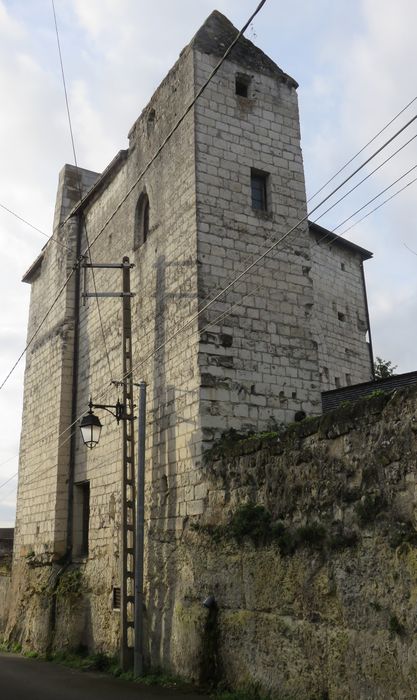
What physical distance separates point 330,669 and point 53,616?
7.44m

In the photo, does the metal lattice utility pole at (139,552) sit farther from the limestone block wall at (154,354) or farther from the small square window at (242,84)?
the small square window at (242,84)

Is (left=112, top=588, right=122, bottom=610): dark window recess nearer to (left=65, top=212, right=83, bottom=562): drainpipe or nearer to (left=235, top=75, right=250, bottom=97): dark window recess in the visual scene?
(left=65, top=212, right=83, bottom=562): drainpipe

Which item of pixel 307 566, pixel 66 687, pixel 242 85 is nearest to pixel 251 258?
pixel 242 85

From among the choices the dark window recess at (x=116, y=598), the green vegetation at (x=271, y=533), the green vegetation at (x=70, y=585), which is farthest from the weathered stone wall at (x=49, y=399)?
the green vegetation at (x=271, y=533)

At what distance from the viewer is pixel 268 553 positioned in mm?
6863

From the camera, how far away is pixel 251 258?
9.92 m

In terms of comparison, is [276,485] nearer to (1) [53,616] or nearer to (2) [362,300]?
(1) [53,616]

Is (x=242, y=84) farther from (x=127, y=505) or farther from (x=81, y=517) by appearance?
(x=81, y=517)

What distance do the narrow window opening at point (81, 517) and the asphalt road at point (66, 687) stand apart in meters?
2.48

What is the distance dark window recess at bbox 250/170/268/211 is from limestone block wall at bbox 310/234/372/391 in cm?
634

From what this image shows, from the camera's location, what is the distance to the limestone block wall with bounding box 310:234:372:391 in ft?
54.7

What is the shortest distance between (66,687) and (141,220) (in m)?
7.74

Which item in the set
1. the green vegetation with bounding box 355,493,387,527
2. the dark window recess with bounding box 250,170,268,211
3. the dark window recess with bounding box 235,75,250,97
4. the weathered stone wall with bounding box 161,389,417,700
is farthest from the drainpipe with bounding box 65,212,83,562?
the green vegetation with bounding box 355,493,387,527

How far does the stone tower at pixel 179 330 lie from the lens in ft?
29.3
